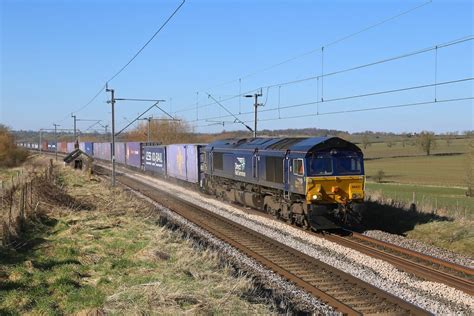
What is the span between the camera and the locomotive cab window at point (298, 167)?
1816 cm

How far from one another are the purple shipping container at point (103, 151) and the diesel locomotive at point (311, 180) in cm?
5143

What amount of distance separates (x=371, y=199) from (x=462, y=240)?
7195 mm

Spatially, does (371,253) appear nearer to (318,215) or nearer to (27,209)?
(318,215)

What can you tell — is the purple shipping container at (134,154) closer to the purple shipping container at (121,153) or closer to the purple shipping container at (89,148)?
the purple shipping container at (121,153)

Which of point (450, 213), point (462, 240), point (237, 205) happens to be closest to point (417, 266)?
point (462, 240)

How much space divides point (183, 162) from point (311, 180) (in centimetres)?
2170

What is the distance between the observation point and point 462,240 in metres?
16.2

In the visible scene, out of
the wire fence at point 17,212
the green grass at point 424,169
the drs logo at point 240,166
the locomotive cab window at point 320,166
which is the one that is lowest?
the green grass at point 424,169

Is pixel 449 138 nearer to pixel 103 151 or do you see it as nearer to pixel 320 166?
pixel 103 151

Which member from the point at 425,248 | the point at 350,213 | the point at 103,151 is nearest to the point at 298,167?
the point at 350,213

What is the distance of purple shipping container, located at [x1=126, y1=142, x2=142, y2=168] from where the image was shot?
2270 inches

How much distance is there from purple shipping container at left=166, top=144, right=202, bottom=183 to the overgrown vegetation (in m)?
29.3

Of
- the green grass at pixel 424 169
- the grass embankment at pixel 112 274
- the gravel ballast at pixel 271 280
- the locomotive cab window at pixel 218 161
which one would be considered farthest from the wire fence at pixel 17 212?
the green grass at pixel 424 169

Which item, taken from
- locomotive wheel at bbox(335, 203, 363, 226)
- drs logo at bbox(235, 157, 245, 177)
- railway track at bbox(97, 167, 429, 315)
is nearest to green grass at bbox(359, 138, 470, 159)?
drs logo at bbox(235, 157, 245, 177)
